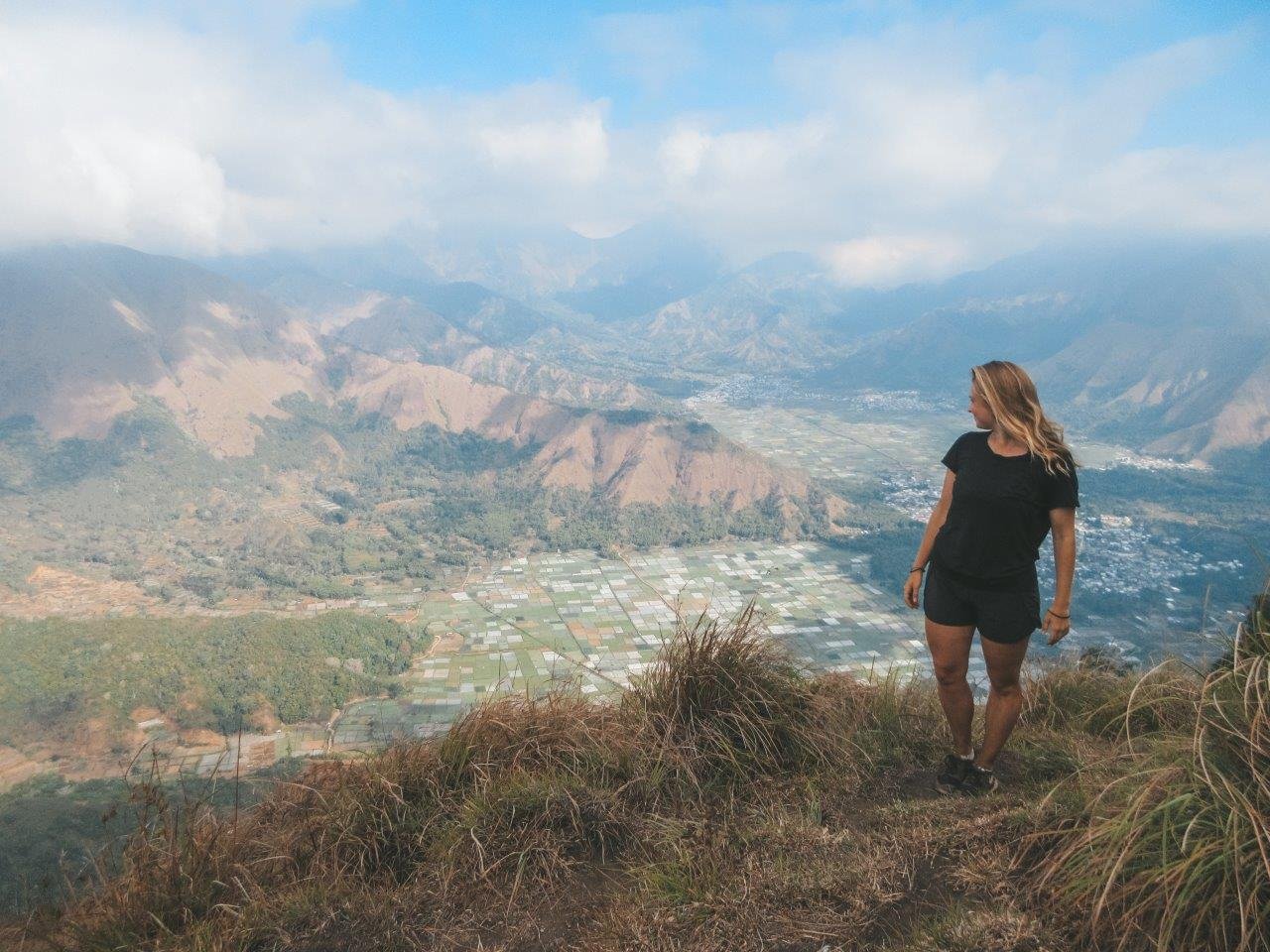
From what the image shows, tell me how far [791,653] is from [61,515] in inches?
3234

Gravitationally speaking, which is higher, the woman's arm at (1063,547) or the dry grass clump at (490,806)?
the woman's arm at (1063,547)

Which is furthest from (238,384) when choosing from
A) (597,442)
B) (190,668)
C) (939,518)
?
(939,518)

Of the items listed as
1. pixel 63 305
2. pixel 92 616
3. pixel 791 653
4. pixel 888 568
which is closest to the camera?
pixel 791 653

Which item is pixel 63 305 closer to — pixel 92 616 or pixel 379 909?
pixel 92 616

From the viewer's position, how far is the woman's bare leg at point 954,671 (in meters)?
3.54

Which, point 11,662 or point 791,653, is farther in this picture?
point 11,662

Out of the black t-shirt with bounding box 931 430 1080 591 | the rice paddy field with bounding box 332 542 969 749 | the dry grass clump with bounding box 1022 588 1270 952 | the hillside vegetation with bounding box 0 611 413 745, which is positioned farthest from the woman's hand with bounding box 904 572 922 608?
the hillside vegetation with bounding box 0 611 413 745

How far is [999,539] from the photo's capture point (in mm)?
3260

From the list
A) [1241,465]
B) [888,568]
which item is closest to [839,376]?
[1241,465]

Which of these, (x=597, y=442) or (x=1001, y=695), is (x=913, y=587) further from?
(x=597, y=442)

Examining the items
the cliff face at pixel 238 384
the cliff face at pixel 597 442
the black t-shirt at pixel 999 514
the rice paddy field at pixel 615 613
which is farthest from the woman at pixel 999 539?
the cliff face at pixel 238 384

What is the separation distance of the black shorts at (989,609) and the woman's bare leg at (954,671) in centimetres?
7

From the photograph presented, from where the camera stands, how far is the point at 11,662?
1177 inches

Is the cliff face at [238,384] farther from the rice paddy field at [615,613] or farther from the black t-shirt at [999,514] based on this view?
the black t-shirt at [999,514]
